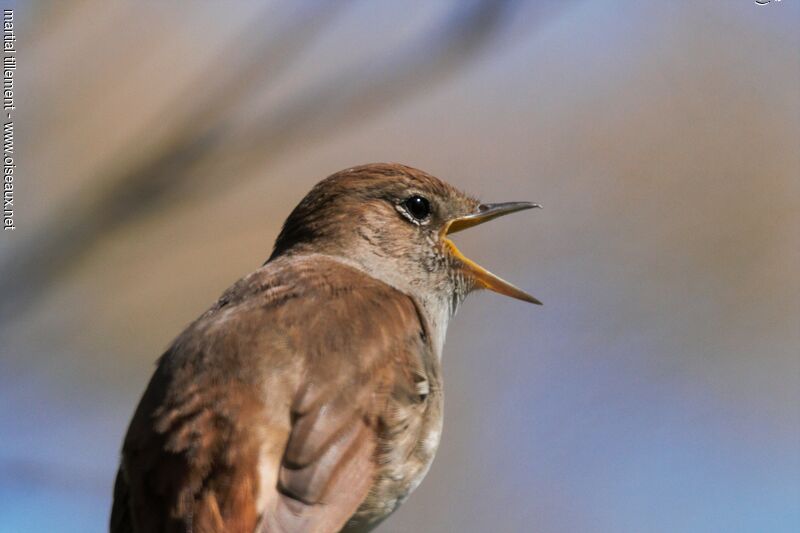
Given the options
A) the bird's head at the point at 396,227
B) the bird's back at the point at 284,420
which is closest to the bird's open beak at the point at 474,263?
the bird's head at the point at 396,227

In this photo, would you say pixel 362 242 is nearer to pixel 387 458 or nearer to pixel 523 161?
pixel 387 458

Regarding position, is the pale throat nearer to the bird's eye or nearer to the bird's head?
the bird's head

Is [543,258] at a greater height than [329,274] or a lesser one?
lesser

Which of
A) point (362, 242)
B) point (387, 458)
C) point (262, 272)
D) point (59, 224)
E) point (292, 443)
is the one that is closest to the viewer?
point (292, 443)

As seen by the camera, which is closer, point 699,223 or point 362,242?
point 362,242

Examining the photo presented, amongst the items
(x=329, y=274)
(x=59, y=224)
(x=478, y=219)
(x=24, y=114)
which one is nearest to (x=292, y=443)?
(x=329, y=274)

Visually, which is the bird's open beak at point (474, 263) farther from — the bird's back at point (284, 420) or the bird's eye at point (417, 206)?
the bird's back at point (284, 420)

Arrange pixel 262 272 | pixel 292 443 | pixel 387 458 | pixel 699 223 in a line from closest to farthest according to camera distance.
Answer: pixel 292 443 → pixel 387 458 → pixel 262 272 → pixel 699 223
